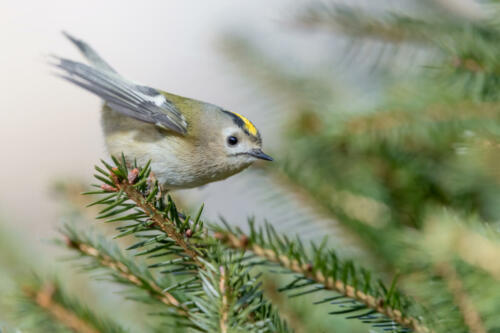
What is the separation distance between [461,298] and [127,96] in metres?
0.86

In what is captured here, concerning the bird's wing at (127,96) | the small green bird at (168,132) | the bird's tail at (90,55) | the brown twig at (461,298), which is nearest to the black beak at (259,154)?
the small green bird at (168,132)

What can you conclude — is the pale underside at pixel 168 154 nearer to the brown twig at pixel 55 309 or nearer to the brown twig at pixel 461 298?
the brown twig at pixel 55 309

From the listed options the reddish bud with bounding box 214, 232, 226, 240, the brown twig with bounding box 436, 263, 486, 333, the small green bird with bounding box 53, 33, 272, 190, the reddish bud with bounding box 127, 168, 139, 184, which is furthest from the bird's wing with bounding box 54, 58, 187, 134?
the brown twig with bounding box 436, 263, 486, 333

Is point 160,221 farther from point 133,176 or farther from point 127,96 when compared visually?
→ point 127,96

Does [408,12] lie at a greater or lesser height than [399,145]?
greater

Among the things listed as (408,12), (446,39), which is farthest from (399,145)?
(408,12)

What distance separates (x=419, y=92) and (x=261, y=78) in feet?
1.34

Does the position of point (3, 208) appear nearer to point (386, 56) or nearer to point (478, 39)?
point (386, 56)

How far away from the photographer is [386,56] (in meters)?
1.18

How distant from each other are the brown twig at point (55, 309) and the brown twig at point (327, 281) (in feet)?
0.76

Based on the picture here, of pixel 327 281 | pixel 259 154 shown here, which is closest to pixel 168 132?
pixel 259 154

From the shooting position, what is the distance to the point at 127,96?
1.22m

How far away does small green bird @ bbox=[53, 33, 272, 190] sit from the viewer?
1.20 metres

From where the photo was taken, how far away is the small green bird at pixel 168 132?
1196mm
